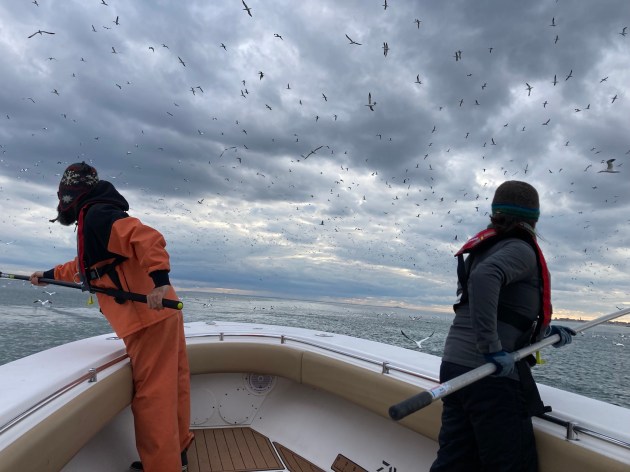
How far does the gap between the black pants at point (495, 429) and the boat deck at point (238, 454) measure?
62.8 inches

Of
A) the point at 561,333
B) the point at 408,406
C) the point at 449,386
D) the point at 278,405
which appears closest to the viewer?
the point at 408,406

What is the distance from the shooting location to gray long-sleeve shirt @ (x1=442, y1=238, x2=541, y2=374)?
4.77 ft

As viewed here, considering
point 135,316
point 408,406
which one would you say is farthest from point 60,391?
point 408,406

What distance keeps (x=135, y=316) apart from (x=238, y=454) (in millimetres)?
1502

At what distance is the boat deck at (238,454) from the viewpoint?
9.50 ft

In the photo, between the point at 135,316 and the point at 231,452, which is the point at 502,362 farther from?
the point at 231,452

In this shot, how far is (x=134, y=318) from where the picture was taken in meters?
2.18

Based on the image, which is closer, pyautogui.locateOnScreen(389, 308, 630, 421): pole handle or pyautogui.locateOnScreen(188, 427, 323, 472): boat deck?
pyautogui.locateOnScreen(389, 308, 630, 421): pole handle

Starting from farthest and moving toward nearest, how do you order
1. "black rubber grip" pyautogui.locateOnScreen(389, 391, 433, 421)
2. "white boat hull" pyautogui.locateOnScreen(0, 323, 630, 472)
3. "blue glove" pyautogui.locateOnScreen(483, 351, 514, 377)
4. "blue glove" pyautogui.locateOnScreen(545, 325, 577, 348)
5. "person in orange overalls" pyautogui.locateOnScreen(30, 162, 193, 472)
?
"person in orange overalls" pyautogui.locateOnScreen(30, 162, 193, 472) < "blue glove" pyautogui.locateOnScreen(545, 325, 577, 348) < "white boat hull" pyautogui.locateOnScreen(0, 323, 630, 472) < "blue glove" pyautogui.locateOnScreen(483, 351, 514, 377) < "black rubber grip" pyautogui.locateOnScreen(389, 391, 433, 421)

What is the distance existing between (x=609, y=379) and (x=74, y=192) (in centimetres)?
1722

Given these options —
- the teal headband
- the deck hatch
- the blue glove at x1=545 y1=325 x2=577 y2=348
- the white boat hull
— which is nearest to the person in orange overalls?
the white boat hull

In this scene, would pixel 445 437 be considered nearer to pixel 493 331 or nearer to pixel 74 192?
pixel 493 331

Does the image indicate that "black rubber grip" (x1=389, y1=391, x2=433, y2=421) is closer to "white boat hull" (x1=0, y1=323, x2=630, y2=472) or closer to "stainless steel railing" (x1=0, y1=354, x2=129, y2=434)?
"white boat hull" (x1=0, y1=323, x2=630, y2=472)

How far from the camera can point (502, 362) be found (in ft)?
4.69
